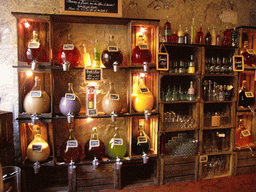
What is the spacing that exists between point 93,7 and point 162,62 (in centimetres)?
98

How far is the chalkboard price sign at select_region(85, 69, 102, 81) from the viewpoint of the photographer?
7.07ft

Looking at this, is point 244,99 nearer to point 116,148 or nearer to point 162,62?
point 162,62

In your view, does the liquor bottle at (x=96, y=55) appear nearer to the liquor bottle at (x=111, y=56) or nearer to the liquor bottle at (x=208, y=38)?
the liquor bottle at (x=111, y=56)

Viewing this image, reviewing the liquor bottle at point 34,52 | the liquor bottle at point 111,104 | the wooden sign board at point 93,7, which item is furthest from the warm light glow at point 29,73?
the liquor bottle at point 111,104

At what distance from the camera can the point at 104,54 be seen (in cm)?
222

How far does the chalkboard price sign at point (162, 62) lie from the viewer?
225 cm

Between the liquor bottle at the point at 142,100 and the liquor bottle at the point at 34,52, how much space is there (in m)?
1.07

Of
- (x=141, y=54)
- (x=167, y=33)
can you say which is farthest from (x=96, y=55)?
(x=167, y=33)

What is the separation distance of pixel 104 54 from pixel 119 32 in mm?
472

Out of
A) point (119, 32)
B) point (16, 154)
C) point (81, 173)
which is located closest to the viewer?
point (81, 173)

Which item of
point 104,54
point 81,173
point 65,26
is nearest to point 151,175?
point 81,173

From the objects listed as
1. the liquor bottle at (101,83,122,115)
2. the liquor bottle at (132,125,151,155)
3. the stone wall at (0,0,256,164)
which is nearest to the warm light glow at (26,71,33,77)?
the stone wall at (0,0,256,164)

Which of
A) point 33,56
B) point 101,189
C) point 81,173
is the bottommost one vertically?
point 101,189

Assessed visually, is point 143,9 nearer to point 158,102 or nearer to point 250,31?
point 158,102
